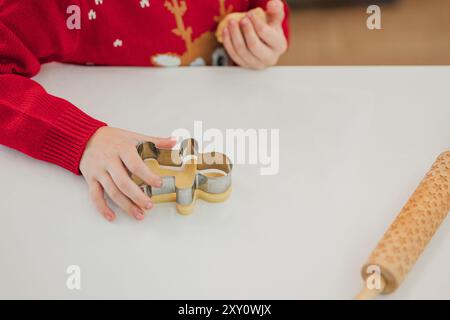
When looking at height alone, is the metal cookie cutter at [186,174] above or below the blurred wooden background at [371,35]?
below

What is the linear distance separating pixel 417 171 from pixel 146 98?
375 millimetres

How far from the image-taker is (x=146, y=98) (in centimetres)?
79

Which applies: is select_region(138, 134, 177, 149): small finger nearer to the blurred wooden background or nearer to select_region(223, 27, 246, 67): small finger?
select_region(223, 27, 246, 67): small finger

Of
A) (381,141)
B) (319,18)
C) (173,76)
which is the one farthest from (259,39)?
(319,18)

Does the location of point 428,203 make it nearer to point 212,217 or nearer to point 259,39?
point 212,217

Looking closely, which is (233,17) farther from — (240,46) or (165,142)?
(165,142)

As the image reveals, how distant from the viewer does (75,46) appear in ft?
2.77

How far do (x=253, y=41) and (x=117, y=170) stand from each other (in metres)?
0.32

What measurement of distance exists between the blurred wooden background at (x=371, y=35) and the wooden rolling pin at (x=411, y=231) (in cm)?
107

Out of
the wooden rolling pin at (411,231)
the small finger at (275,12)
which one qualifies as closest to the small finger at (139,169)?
the wooden rolling pin at (411,231)

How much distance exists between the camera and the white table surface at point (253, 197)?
56 cm

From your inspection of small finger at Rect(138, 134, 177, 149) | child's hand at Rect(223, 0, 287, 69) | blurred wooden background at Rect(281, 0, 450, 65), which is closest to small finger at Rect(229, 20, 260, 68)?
child's hand at Rect(223, 0, 287, 69)

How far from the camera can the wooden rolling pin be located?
1.72 ft

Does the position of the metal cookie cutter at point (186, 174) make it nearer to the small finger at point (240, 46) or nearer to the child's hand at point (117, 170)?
the child's hand at point (117, 170)
